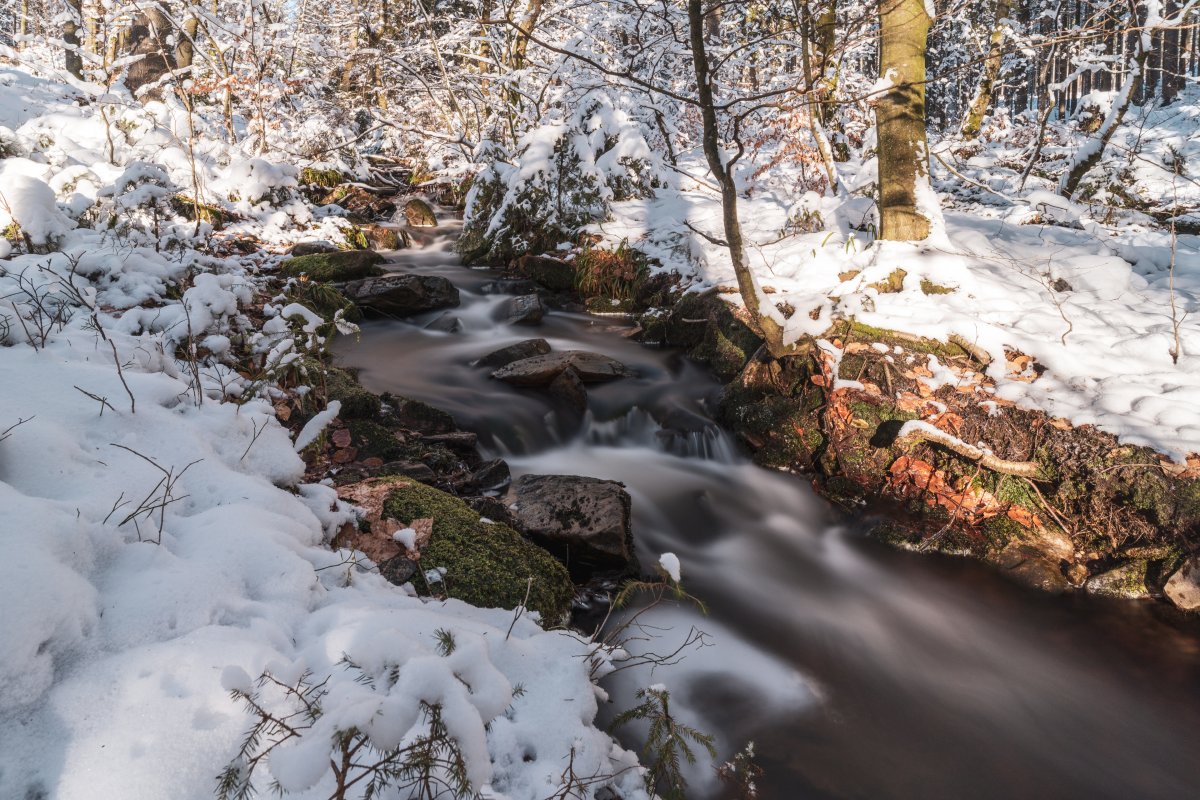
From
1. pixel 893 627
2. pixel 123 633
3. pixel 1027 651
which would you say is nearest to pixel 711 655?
pixel 893 627

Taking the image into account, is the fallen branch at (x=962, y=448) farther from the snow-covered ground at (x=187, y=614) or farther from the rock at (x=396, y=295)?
the rock at (x=396, y=295)

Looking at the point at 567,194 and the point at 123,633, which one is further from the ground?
the point at 567,194

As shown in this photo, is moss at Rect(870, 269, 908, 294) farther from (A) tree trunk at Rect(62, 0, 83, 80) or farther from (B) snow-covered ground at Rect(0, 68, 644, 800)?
(A) tree trunk at Rect(62, 0, 83, 80)

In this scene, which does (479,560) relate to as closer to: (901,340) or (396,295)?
(901,340)

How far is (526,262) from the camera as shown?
10312 mm

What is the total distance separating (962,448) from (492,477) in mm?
3399

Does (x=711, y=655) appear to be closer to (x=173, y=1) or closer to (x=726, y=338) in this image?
(x=726, y=338)

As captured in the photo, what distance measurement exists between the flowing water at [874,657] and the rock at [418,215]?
9.25 metres

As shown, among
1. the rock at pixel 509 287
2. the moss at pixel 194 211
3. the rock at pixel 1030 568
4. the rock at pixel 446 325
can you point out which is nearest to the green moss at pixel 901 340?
the rock at pixel 1030 568

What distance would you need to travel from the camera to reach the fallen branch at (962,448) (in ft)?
13.6

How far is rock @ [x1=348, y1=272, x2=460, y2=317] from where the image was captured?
27.8 ft

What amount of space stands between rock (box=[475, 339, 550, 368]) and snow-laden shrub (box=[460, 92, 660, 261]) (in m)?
3.33

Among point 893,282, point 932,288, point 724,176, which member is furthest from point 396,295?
point 932,288

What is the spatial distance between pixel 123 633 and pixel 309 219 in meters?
10.5
